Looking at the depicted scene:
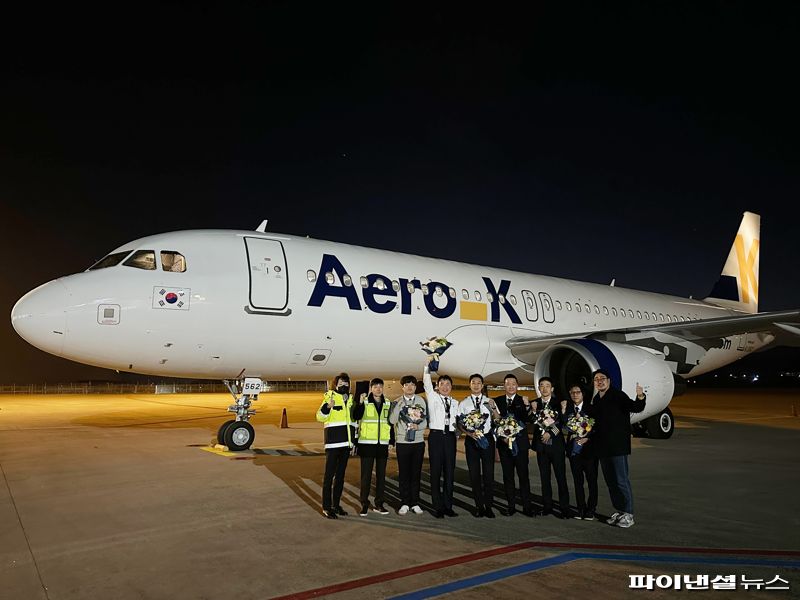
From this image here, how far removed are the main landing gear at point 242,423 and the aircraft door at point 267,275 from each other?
5.20 ft

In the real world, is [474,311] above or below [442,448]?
above

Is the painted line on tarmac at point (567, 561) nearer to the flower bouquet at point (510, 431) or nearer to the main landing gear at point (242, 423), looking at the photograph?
the flower bouquet at point (510, 431)

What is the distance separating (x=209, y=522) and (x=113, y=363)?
4.44 m

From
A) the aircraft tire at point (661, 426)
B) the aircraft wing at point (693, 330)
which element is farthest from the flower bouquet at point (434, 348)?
the aircraft tire at point (661, 426)

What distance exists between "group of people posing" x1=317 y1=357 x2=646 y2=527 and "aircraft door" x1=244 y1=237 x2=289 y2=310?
381 centimetres

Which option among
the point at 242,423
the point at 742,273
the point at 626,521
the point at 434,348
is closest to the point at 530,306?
the point at 434,348

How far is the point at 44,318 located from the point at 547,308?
1057cm

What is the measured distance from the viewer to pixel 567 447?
6.47 meters

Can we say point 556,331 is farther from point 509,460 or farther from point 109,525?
point 109,525

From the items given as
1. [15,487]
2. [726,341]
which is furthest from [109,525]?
[726,341]

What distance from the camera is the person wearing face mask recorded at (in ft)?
20.0

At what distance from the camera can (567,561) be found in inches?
184

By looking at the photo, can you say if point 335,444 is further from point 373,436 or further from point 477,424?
point 477,424

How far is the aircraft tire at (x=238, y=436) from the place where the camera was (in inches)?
412
